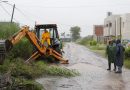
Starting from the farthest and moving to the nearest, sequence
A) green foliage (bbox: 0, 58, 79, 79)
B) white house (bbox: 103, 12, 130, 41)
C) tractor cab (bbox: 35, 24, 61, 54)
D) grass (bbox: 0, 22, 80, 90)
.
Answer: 1. white house (bbox: 103, 12, 130, 41)
2. tractor cab (bbox: 35, 24, 61, 54)
3. green foliage (bbox: 0, 58, 79, 79)
4. grass (bbox: 0, 22, 80, 90)

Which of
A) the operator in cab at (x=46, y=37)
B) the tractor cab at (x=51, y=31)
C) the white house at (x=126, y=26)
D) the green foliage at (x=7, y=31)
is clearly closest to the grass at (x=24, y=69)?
the green foliage at (x=7, y=31)

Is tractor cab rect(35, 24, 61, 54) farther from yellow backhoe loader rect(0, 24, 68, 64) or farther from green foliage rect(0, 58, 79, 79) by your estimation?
green foliage rect(0, 58, 79, 79)

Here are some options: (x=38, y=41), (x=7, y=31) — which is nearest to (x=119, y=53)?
(x=38, y=41)

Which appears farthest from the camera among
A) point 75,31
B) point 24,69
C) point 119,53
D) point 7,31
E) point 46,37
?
point 75,31

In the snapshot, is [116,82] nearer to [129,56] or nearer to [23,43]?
[23,43]

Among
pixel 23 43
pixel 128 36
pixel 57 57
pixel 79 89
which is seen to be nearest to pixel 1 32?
pixel 23 43

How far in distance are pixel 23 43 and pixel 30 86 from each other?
507 inches

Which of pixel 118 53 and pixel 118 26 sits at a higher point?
pixel 118 53

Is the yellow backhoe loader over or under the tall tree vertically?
over

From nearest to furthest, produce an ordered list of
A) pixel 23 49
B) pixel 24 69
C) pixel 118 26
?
pixel 24 69 < pixel 23 49 < pixel 118 26

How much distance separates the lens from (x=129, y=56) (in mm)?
29516

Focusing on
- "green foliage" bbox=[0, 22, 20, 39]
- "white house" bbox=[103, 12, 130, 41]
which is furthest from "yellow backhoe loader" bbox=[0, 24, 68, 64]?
"white house" bbox=[103, 12, 130, 41]

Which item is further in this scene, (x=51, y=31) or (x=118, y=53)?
(x=51, y=31)

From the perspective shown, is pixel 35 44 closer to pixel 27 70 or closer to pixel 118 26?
pixel 27 70
